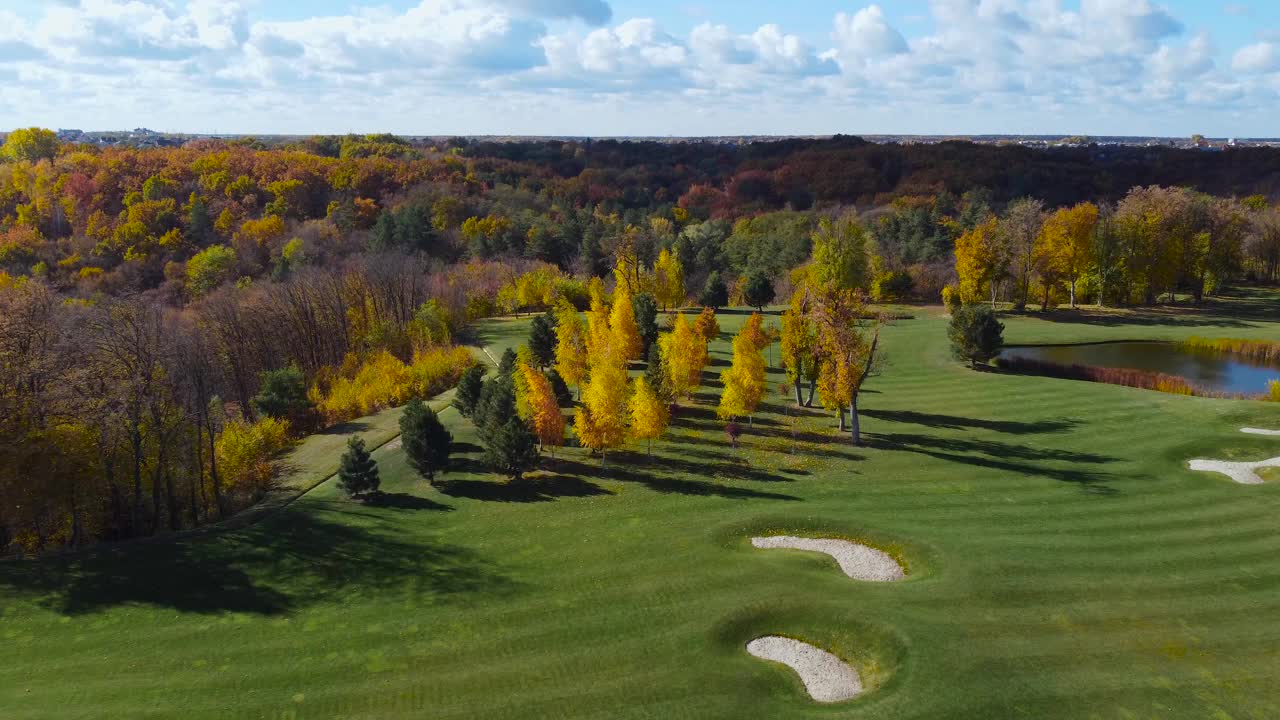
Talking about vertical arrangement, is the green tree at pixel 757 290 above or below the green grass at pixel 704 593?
above

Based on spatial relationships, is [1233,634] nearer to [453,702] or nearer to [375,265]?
[453,702]

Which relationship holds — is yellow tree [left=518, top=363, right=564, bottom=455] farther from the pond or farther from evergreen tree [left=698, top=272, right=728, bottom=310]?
evergreen tree [left=698, top=272, right=728, bottom=310]

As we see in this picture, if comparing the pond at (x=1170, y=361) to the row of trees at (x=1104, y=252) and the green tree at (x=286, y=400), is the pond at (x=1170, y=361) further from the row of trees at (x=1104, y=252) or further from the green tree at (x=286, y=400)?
the green tree at (x=286, y=400)

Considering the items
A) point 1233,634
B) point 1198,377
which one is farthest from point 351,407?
point 1198,377

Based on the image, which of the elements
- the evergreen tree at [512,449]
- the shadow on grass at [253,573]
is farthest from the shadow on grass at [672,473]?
the shadow on grass at [253,573]

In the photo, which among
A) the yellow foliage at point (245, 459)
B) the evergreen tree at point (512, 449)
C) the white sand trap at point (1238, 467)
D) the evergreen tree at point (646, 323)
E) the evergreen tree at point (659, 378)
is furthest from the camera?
the evergreen tree at point (646, 323)

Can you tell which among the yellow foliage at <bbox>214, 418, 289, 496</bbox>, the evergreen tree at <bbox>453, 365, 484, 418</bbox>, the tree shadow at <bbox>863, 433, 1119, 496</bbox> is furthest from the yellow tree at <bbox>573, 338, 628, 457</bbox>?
the yellow foliage at <bbox>214, 418, 289, 496</bbox>
